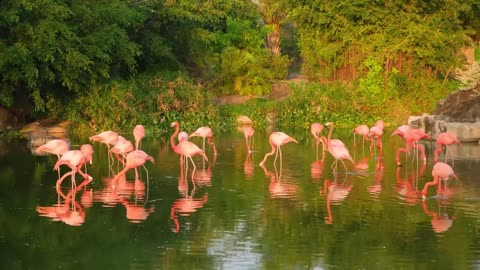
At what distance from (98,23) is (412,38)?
36.0 feet

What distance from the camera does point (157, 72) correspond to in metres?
28.9

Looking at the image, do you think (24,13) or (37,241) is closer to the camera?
(37,241)

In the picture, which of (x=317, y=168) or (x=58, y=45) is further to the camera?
(x=58, y=45)

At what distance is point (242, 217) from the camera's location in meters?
12.3

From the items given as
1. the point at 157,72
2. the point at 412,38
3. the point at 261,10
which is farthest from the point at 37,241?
the point at 261,10

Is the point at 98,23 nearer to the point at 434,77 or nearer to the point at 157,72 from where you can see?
the point at 157,72

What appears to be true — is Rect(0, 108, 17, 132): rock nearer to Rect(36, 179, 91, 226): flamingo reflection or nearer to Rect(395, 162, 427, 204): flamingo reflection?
Rect(36, 179, 91, 226): flamingo reflection

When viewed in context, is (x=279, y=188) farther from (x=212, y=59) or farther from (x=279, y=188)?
(x=212, y=59)

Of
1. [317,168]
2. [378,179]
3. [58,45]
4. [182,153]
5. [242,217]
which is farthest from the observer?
[58,45]

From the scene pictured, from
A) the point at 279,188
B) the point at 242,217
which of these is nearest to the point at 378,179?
the point at 279,188

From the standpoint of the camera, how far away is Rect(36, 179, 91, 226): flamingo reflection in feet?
40.0

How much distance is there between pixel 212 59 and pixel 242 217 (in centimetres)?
2063

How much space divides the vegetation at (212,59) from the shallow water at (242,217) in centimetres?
579

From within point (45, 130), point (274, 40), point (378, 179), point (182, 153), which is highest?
point (274, 40)
